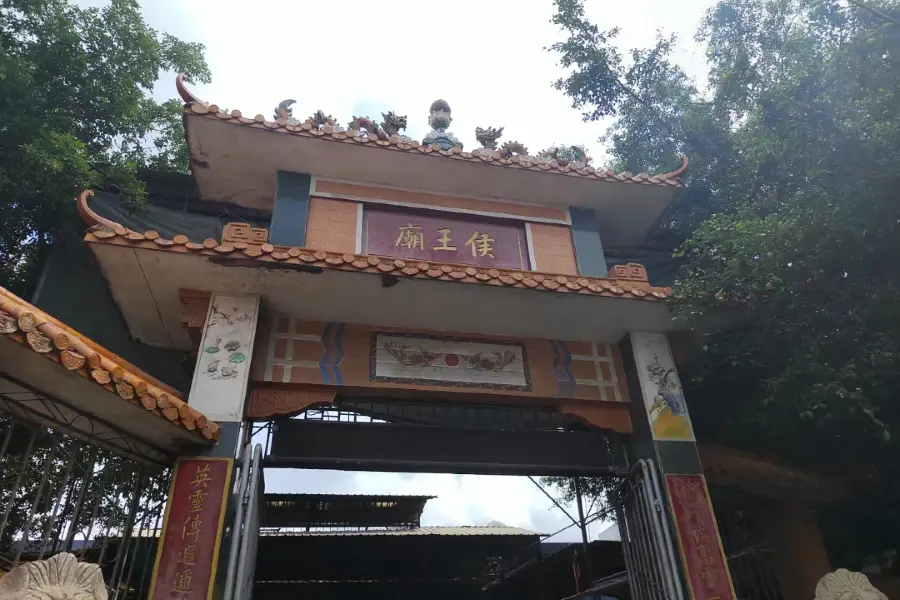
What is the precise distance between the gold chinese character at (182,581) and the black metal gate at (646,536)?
3645 millimetres

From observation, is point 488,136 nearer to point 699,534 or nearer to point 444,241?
point 444,241

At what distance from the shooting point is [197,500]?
467 cm

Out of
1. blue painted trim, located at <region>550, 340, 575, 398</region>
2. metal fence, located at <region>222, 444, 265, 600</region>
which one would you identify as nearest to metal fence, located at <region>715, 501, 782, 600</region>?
blue painted trim, located at <region>550, 340, 575, 398</region>

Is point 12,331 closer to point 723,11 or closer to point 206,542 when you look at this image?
point 206,542

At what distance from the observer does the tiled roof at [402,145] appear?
654cm

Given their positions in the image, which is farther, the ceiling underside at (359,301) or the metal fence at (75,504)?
the ceiling underside at (359,301)

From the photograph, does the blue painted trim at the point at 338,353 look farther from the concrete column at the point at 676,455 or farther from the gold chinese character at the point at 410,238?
the concrete column at the point at 676,455

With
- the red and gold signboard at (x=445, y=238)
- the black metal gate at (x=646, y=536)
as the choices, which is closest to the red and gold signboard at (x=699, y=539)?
the black metal gate at (x=646, y=536)

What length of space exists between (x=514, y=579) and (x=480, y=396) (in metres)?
6.82

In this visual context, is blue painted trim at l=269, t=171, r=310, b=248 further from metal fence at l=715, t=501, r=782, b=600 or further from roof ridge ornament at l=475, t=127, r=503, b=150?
metal fence at l=715, t=501, r=782, b=600

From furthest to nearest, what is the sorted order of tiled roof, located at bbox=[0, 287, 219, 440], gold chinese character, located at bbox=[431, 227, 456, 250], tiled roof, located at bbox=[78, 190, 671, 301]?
gold chinese character, located at bbox=[431, 227, 456, 250] < tiled roof, located at bbox=[78, 190, 671, 301] < tiled roof, located at bbox=[0, 287, 219, 440]

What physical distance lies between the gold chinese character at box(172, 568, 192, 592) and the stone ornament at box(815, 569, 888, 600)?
461 centimetres

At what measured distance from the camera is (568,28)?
435 inches

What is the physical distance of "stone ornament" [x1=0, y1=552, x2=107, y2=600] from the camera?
3.23m
